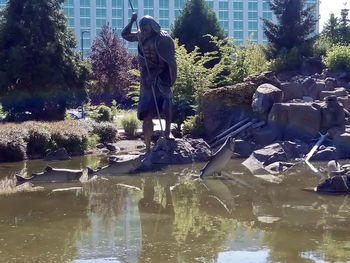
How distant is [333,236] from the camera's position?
484 centimetres

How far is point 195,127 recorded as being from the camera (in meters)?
13.9

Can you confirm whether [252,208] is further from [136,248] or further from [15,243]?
[15,243]

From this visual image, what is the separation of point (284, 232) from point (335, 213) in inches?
40.7

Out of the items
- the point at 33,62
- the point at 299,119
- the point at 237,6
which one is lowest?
the point at 299,119

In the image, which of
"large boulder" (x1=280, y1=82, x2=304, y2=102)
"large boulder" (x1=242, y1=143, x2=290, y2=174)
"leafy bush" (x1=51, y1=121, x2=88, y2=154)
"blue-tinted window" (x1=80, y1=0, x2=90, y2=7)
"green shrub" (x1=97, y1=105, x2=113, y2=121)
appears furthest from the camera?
"blue-tinted window" (x1=80, y1=0, x2=90, y2=7)

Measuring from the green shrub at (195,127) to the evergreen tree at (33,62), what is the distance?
581 centimetres

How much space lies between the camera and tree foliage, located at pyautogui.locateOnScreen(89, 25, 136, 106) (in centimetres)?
3466

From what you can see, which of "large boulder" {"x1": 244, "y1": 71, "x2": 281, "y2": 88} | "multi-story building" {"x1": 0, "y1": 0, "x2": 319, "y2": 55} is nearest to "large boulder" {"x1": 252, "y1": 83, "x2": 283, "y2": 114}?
"large boulder" {"x1": 244, "y1": 71, "x2": 281, "y2": 88}

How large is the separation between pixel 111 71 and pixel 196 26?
855 cm

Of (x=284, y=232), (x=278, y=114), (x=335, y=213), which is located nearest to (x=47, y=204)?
(x=284, y=232)

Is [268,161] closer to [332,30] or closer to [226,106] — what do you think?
[226,106]

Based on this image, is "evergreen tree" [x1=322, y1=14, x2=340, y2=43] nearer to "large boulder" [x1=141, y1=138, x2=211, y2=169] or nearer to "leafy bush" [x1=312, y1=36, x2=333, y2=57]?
"leafy bush" [x1=312, y1=36, x2=333, y2=57]

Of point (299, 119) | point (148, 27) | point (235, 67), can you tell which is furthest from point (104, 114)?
point (148, 27)

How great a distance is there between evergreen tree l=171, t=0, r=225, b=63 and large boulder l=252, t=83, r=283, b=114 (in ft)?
50.1
